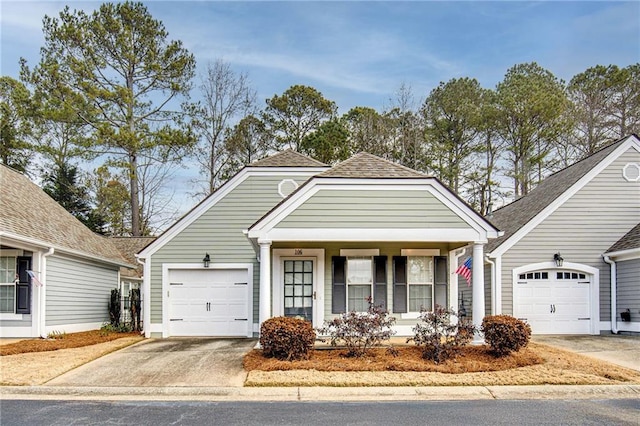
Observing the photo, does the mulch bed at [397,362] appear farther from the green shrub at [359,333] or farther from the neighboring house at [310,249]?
the neighboring house at [310,249]

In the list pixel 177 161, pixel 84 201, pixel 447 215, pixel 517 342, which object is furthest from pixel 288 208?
pixel 84 201

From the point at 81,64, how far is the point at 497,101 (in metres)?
20.8

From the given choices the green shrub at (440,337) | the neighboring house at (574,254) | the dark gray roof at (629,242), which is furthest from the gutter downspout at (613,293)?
the green shrub at (440,337)

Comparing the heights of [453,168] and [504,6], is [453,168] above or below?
below

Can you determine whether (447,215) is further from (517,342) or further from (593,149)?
(593,149)

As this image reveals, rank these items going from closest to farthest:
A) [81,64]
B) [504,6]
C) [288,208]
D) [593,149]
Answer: [288,208]
[504,6]
[81,64]
[593,149]

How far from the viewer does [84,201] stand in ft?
104

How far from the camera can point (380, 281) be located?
44.6 feet

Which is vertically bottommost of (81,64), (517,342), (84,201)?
(517,342)

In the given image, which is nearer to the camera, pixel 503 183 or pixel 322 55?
pixel 322 55

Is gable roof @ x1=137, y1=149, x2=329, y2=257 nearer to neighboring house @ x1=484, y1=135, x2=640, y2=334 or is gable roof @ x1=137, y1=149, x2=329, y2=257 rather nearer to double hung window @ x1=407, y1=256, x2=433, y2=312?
double hung window @ x1=407, y1=256, x2=433, y2=312

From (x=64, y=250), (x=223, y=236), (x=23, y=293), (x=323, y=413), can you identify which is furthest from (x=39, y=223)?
(x=323, y=413)

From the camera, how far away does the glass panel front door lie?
45.7 feet

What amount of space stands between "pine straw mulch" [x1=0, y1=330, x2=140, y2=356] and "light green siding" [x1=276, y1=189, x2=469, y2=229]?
6.22m
